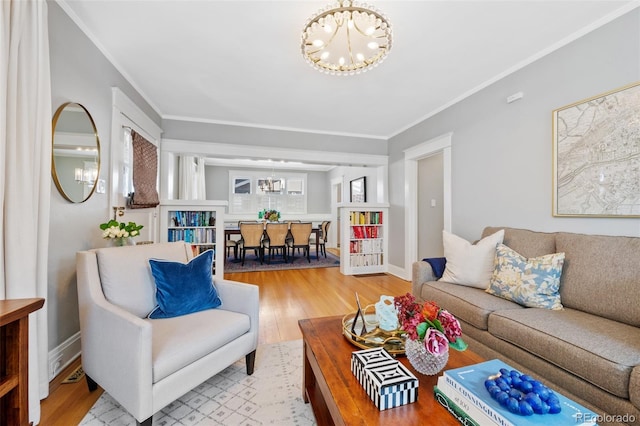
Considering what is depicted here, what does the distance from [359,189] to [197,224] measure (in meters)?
3.94

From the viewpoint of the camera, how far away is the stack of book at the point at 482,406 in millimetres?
748

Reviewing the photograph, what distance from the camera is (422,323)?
3.44 ft

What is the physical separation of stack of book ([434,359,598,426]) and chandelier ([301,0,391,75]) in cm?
182

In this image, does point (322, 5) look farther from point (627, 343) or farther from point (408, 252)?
point (408, 252)

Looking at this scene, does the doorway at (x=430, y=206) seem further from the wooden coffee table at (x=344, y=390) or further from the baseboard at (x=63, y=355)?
the baseboard at (x=63, y=355)

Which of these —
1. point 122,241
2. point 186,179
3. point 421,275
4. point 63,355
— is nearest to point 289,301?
point 421,275

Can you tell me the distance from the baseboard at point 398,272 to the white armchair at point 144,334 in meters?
3.09

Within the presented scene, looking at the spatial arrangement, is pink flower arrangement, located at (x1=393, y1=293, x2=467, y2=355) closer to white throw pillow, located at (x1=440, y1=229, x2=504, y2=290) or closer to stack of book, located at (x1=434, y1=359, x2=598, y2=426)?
stack of book, located at (x1=434, y1=359, x2=598, y2=426)

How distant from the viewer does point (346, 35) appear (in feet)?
6.70

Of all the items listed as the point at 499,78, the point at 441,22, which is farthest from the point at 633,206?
the point at 441,22

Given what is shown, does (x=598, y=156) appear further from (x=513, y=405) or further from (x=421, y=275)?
(x=513, y=405)

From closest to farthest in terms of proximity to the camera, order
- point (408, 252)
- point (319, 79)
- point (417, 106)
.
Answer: point (319, 79)
point (417, 106)
point (408, 252)

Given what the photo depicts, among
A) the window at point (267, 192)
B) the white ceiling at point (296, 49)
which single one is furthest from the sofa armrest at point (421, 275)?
the window at point (267, 192)

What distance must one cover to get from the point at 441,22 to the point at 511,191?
5.48 feet
